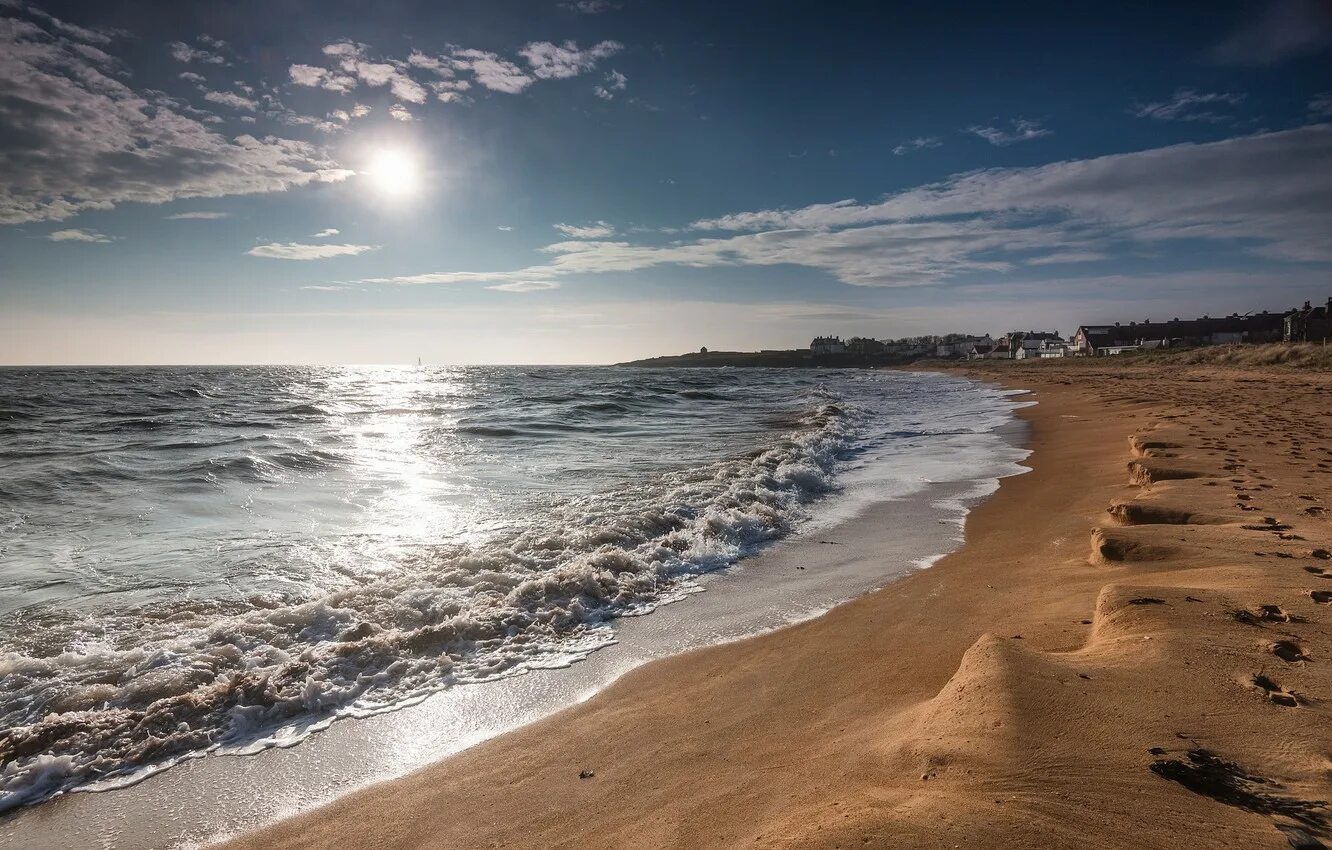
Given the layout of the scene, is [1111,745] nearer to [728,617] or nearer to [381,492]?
[728,617]

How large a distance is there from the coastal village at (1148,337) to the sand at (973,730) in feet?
144

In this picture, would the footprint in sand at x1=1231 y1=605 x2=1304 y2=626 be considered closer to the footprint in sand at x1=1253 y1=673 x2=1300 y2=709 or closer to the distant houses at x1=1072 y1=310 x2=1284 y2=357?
the footprint in sand at x1=1253 y1=673 x2=1300 y2=709

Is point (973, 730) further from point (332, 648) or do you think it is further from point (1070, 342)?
point (1070, 342)

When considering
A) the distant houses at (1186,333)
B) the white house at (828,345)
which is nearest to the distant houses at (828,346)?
the white house at (828,345)

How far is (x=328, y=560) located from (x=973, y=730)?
633 cm

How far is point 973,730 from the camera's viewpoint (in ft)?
8.82

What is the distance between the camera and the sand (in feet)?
7.13

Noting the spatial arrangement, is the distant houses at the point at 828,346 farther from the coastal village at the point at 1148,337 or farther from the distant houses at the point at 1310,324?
the distant houses at the point at 1310,324

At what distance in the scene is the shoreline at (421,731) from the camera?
9.93 ft

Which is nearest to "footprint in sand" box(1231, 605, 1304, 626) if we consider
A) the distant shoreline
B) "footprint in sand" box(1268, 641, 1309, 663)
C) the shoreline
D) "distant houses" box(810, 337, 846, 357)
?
"footprint in sand" box(1268, 641, 1309, 663)

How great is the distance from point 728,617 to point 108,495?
1074 centimetres

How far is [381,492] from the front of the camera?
414 inches

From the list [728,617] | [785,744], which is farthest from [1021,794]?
[728,617]

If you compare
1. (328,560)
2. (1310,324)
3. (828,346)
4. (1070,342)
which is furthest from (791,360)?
(328,560)
